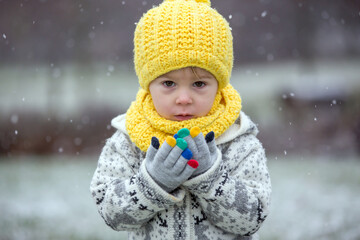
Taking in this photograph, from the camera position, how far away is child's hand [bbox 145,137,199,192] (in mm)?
1564

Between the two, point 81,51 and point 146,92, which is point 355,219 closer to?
point 146,92

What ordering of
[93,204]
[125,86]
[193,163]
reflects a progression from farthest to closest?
[125,86] → [93,204] → [193,163]

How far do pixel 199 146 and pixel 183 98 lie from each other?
0.62 ft

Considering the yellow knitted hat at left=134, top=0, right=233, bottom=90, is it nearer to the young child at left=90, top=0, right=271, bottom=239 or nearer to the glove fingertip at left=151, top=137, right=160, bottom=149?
the young child at left=90, top=0, right=271, bottom=239

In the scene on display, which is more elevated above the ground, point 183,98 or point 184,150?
point 183,98

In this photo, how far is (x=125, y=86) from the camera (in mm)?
9273

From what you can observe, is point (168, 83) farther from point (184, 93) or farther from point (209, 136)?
point (209, 136)

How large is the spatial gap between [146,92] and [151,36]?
0.89 ft

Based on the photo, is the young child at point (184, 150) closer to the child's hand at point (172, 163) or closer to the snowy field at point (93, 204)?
the child's hand at point (172, 163)

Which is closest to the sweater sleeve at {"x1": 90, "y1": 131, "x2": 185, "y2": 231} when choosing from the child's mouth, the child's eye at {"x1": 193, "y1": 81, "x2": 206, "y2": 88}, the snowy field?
the child's mouth

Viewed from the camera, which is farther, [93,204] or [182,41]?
[93,204]

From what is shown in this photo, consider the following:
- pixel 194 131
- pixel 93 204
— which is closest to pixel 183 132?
pixel 194 131

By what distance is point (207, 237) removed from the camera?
1758 millimetres

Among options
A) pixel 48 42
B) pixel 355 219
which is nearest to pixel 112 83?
pixel 48 42
